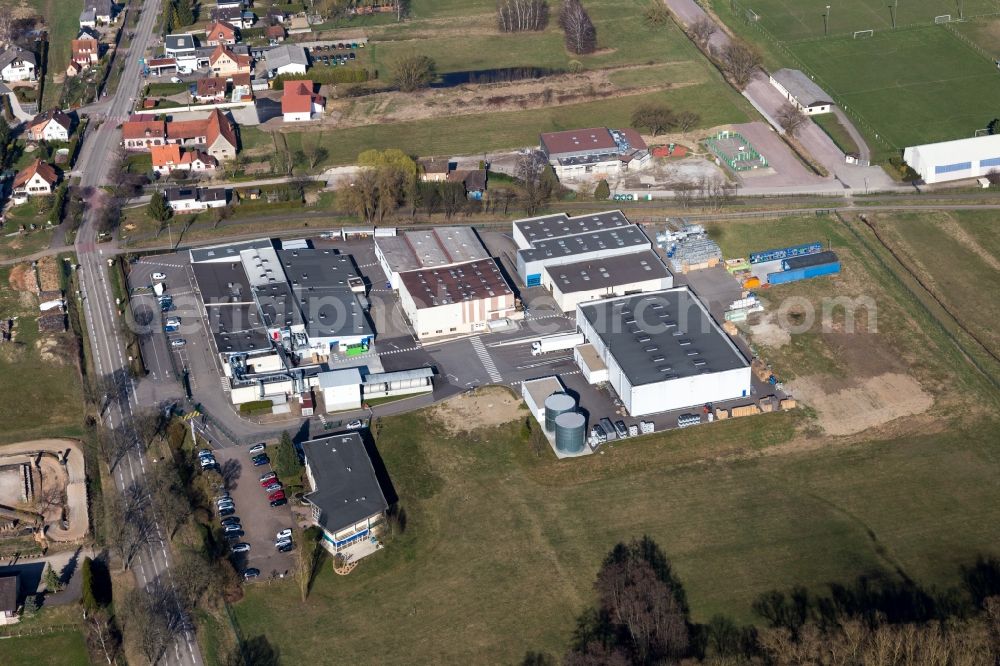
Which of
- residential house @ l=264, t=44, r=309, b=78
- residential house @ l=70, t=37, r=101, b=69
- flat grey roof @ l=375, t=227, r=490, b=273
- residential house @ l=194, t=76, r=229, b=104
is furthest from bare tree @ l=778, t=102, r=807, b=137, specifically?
residential house @ l=70, t=37, r=101, b=69

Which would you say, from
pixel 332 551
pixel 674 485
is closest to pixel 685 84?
pixel 674 485

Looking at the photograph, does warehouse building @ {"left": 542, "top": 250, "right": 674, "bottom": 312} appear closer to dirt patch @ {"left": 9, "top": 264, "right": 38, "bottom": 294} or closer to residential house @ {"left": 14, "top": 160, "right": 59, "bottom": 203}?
dirt patch @ {"left": 9, "top": 264, "right": 38, "bottom": 294}

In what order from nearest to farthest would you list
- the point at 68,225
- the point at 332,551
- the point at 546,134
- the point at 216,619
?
the point at 216,619
the point at 332,551
the point at 68,225
the point at 546,134

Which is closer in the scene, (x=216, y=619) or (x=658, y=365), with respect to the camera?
(x=216, y=619)

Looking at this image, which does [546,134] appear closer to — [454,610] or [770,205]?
[770,205]

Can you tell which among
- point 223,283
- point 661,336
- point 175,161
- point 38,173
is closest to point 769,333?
point 661,336

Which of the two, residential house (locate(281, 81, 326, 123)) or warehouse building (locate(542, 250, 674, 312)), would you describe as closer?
warehouse building (locate(542, 250, 674, 312))

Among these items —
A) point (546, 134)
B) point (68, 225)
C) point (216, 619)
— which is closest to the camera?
point (216, 619)
